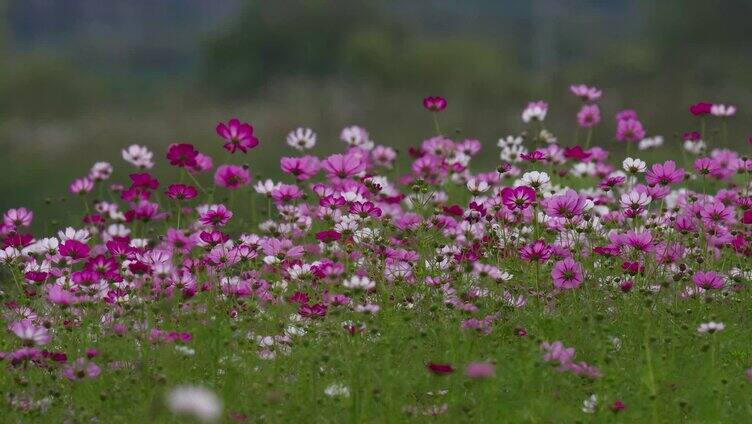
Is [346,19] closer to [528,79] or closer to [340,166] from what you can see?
[528,79]

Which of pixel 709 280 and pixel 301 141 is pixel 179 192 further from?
pixel 709 280

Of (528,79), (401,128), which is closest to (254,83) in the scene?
(528,79)

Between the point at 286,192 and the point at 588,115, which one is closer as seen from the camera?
the point at 286,192

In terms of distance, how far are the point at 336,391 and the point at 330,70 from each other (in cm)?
2620

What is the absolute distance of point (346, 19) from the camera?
3161 cm

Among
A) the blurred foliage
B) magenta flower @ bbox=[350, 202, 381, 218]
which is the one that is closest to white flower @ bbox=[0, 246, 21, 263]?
magenta flower @ bbox=[350, 202, 381, 218]

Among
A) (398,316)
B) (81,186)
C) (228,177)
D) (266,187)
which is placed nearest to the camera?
(398,316)

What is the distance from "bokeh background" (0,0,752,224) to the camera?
787 inches

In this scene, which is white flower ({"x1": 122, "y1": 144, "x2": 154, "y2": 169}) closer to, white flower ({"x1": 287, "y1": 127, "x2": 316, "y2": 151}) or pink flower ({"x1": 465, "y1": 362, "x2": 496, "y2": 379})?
white flower ({"x1": 287, "y1": 127, "x2": 316, "y2": 151})

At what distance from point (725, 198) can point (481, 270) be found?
178 cm

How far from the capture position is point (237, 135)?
4.30m

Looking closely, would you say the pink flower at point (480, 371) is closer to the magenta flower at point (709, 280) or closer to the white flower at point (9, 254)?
the magenta flower at point (709, 280)

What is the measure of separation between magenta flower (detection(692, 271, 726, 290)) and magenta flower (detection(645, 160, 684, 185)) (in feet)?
1.49

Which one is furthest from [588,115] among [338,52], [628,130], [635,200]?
[338,52]
